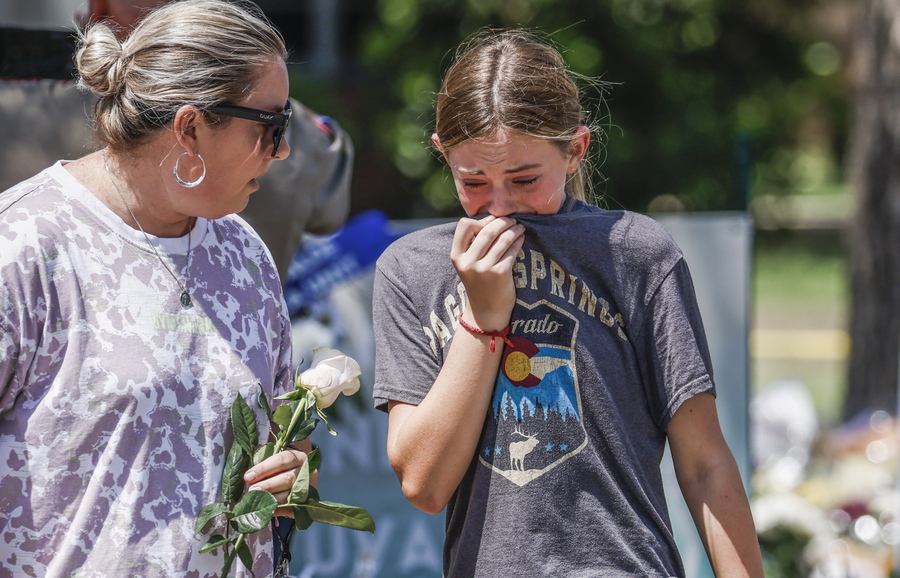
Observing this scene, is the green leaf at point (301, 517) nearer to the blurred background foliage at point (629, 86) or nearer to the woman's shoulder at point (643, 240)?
the woman's shoulder at point (643, 240)

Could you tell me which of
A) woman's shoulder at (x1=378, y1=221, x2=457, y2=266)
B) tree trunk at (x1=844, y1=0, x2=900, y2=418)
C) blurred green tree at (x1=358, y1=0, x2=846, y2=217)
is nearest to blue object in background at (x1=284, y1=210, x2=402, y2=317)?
woman's shoulder at (x1=378, y1=221, x2=457, y2=266)

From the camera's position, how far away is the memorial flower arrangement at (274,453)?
5.41ft

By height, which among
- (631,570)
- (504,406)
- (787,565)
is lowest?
(787,565)

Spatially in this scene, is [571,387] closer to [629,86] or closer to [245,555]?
[245,555]

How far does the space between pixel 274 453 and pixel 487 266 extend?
1.75 ft

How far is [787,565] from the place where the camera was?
4.09 metres

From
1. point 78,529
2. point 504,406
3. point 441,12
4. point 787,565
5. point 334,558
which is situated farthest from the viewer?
point 441,12

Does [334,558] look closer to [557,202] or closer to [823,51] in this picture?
[557,202]

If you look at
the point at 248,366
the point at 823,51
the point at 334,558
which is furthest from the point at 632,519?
the point at 823,51

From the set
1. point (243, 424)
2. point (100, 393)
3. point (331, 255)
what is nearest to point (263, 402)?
point (243, 424)

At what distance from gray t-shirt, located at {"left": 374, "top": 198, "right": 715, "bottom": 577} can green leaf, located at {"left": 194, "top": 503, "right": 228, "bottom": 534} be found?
0.34m

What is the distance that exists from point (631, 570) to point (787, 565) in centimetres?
280

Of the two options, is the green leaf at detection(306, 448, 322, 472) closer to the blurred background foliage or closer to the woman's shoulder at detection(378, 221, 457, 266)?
the woman's shoulder at detection(378, 221, 457, 266)

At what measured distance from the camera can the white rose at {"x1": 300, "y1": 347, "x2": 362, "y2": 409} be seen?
1768mm
